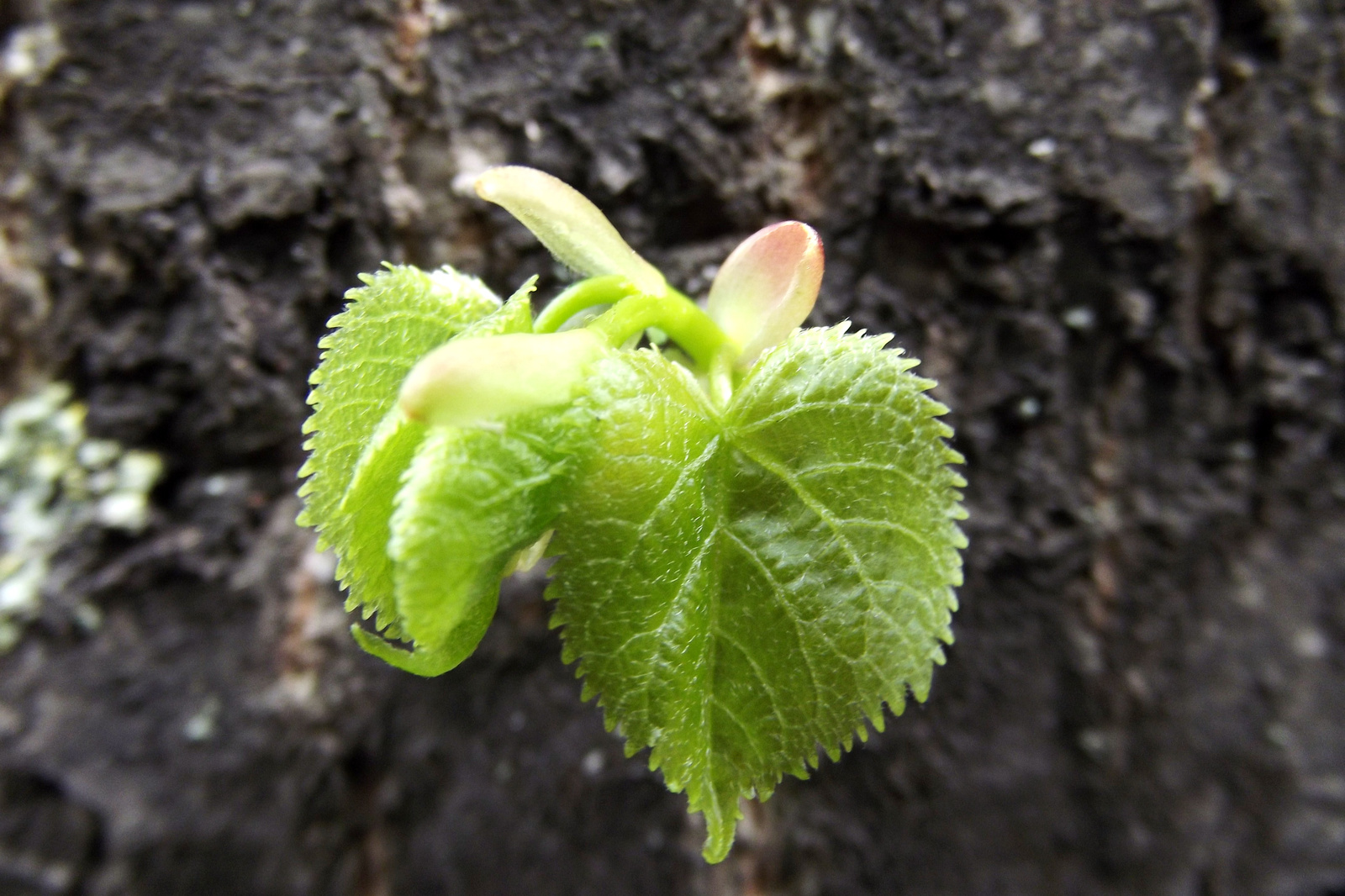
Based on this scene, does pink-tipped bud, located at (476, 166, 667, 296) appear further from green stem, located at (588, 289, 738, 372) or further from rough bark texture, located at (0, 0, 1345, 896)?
rough bark texture, located at (0, 0, 1345, 896)

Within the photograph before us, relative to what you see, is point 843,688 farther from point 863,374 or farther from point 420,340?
point 420,340

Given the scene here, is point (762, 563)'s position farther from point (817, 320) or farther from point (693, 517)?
point (817, 320)

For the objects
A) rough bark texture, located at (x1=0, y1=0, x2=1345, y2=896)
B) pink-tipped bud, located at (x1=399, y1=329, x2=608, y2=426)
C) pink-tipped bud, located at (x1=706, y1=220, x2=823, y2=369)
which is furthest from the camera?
rough bark texture, located at (x1=0, y1=0, x2=1345, y2=896)

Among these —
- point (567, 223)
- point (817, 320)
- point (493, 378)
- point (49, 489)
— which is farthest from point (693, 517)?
point (49, 489)

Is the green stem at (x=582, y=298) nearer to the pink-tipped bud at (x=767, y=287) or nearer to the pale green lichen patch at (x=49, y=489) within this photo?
the pink-tipped bud at (x=767, y=287)

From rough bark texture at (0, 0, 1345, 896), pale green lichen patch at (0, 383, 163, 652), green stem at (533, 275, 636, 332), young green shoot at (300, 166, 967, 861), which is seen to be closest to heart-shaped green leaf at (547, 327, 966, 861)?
young green shoot at (300, 166, 967, 861)

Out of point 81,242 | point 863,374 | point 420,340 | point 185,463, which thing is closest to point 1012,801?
point 863,374
